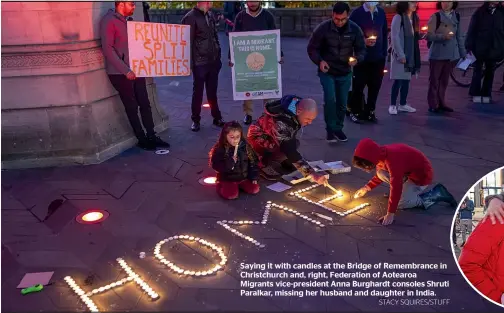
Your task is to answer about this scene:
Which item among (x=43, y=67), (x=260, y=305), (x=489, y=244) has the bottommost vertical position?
(x=260, y=305)

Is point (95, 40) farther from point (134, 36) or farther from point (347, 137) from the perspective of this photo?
point (347, 137)

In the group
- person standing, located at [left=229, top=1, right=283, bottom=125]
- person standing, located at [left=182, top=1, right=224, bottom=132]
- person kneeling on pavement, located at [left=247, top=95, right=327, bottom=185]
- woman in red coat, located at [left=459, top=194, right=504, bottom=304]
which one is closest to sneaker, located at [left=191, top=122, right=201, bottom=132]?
person standing, located at [left=182, top=1, right=224, bottom=132]

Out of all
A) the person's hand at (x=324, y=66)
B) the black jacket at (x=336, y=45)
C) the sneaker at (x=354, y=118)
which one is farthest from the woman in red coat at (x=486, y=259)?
the sneaker at (x=354, y=118)

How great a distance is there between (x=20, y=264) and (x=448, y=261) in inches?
129

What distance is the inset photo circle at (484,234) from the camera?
2575 millimetres

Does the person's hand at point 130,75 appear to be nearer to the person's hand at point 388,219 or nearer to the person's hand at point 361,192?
the person's hand at point 361,192

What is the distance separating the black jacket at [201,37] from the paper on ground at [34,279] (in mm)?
3878

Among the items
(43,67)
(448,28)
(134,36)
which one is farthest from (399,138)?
(43,67)

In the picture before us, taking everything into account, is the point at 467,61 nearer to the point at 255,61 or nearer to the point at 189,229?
the point at 255,61

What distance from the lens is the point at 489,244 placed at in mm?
2660

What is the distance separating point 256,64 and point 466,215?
462 centimetres

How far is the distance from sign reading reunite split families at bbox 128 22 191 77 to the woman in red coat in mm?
4476

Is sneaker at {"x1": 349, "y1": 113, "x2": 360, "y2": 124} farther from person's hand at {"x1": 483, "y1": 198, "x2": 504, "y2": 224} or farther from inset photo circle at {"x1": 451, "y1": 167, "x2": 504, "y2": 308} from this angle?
person's hand at {"x1": 483, "y1": 198, "x2": 504, "y2": 224}

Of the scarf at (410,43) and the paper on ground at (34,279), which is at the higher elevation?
the scarf at (410,43)
